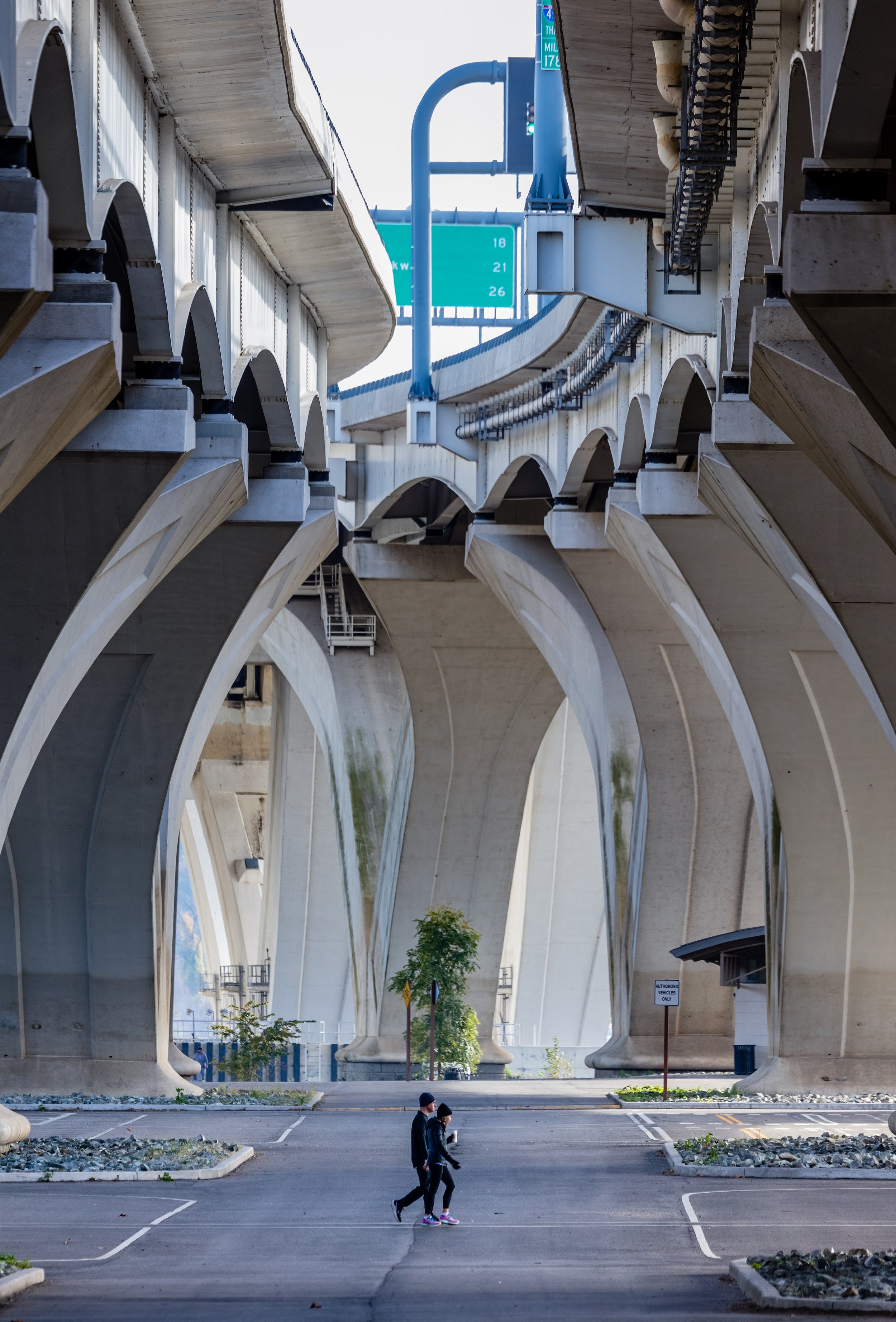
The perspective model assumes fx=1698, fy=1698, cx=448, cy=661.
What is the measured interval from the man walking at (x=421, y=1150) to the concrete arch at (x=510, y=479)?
21327 millimetres

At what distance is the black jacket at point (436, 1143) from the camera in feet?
43.4

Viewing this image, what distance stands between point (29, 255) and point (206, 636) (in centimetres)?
1633

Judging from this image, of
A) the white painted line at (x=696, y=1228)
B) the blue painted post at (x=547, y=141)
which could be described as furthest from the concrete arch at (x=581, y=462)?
the white painted line at (x=696, y=1228)

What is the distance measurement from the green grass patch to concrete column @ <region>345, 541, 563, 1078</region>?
62.2 feet

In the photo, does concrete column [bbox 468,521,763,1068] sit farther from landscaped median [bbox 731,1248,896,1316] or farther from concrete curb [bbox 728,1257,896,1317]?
concrete curb [bbox 728,1257,896,1317]

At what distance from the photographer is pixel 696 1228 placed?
12.8 metres

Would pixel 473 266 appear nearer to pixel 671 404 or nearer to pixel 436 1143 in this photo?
pixel 671 404

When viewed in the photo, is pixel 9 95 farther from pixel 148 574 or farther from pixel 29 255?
pixel 148 574

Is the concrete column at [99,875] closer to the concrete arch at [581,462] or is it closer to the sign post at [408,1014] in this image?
the concrete arch at [581,462]

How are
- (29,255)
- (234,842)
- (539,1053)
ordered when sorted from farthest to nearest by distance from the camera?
(234,842)
(539,1053)
(29,255)

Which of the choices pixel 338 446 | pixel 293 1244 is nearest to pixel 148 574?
pixel 293 1244

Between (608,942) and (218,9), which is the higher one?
(218,9)

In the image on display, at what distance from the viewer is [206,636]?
87.6 ft

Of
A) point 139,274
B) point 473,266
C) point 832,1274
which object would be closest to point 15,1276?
point 832,1274
